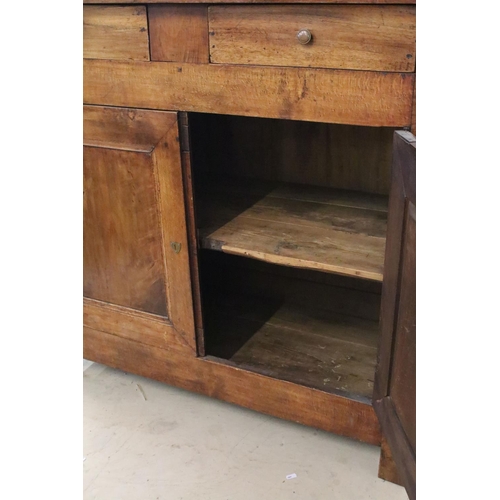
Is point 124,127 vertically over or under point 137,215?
over

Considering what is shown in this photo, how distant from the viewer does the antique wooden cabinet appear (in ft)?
3.83

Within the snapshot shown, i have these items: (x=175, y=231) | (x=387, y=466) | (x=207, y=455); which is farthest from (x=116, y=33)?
(x=387, y=466)

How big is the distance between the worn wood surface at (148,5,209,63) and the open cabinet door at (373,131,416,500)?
1.61 ft

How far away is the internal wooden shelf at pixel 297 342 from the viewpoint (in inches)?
61.6

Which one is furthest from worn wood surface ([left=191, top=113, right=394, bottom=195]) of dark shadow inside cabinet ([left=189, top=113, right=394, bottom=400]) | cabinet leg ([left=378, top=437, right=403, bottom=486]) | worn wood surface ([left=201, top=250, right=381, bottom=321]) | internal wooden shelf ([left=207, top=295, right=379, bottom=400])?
cabinet leg ([left=378, top=437, right=403, bottom=486])

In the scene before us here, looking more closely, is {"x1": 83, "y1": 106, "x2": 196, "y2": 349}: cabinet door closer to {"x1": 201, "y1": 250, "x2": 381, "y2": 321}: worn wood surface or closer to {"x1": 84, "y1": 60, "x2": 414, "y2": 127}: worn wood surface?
{"x1": 84, "y1": 60, "x2": 414, "y2": 127}: worn wood surface

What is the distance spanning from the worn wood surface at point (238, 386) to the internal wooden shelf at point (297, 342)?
0.09ft

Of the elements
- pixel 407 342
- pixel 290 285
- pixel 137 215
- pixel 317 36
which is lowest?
pixel 290 285

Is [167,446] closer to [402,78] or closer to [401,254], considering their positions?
[401,254]

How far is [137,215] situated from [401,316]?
745 mm

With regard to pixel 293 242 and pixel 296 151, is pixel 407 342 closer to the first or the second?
pixel 293 242

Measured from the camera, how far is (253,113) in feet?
4.26

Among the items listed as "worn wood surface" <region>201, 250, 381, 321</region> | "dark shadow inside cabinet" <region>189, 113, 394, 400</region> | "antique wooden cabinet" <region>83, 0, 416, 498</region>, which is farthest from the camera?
"worn wood surface" <region>201, 250, 381, 321</region>

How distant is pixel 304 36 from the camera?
1184 millimetres
